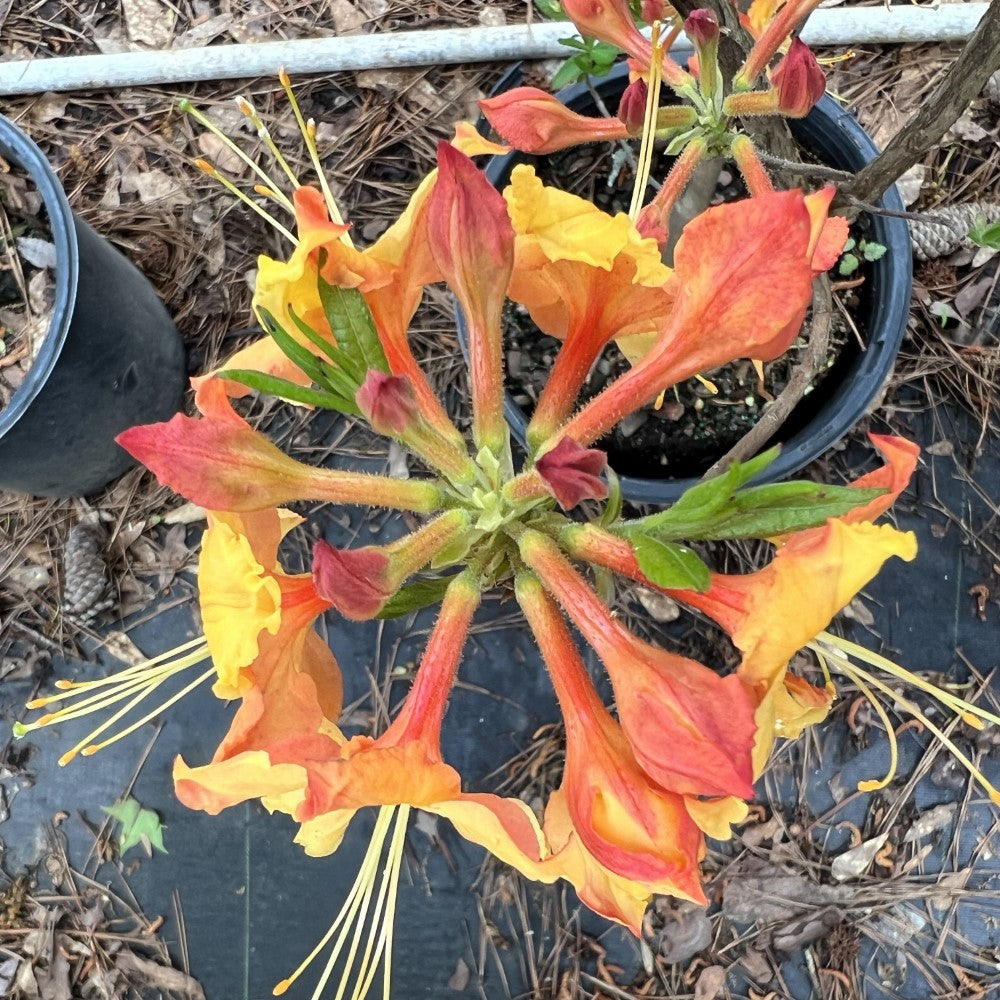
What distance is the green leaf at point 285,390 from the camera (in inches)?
33.6

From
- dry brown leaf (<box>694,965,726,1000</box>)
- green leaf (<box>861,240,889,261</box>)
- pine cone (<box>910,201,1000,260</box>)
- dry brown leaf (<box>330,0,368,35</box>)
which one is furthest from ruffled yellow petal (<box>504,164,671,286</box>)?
dry brown leaf (<box>694,965,726,1000</box>)

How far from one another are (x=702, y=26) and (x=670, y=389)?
804mm

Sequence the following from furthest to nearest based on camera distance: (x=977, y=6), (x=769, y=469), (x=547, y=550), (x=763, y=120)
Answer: (x=977, y=6)
(x=769, y=469)
(x=763, y=120)
(x=547, y=550)

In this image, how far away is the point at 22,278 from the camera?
192 cm

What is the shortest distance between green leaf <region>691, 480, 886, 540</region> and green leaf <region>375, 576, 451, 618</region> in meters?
0.38

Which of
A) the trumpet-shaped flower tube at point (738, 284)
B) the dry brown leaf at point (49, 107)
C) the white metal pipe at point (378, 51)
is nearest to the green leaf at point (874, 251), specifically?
the white metal pipe at point (378, 51)

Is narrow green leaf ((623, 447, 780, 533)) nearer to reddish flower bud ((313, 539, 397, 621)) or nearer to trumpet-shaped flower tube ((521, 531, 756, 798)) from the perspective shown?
trumpet-shaped flower tube ((521, 531, 756, 798))

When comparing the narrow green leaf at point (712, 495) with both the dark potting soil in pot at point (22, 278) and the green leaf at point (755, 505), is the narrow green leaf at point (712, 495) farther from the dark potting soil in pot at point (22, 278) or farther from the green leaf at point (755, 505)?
the dark potting soil in pot at point (22, 278)

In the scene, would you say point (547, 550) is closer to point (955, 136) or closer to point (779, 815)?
point (779, 815)

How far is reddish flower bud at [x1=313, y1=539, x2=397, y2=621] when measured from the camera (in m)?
0.79

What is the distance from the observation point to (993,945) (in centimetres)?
197

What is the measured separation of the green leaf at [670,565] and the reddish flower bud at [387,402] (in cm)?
26

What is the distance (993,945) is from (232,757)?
1960 millimetres

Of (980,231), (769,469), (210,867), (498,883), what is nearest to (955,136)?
(769,469)
